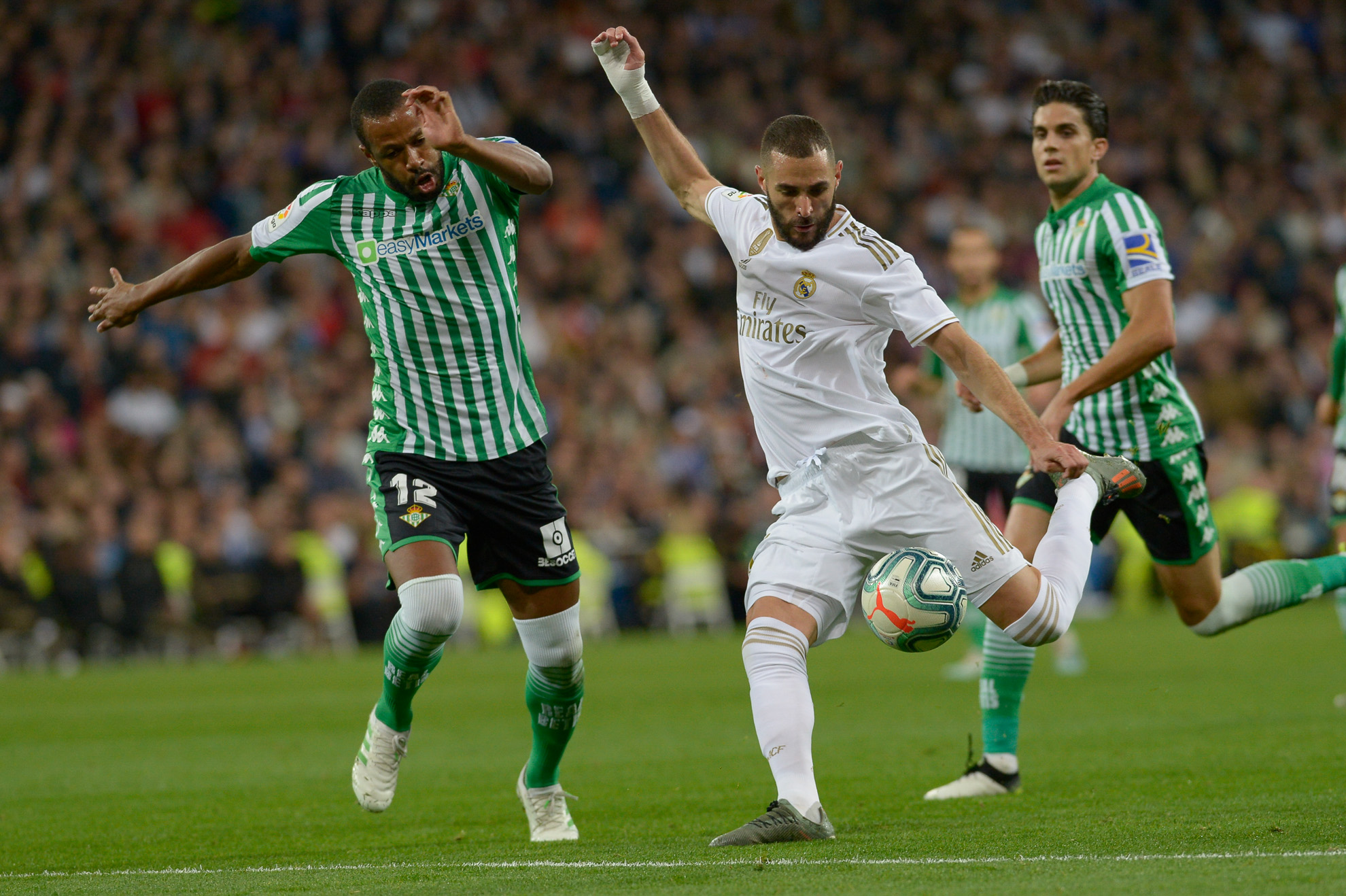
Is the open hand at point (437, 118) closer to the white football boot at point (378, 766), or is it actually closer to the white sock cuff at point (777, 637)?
the white sock cuff at point (777, 637)

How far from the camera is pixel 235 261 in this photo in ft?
19.9

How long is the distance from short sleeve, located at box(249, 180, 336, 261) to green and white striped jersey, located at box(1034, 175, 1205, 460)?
285 cm

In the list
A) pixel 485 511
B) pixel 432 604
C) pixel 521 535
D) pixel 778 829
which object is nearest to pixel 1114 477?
pixel 778 829

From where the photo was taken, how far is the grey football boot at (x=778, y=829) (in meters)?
5.26

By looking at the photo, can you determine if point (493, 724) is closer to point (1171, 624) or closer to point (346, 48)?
point (1171, 624)

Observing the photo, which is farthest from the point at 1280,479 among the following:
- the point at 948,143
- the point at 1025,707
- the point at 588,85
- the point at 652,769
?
the point at 652,769

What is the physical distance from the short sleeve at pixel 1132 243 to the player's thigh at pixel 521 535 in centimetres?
239

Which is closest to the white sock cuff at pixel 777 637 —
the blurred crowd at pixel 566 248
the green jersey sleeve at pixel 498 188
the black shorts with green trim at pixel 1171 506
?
the black shorts with green trim at pixel 1171 506

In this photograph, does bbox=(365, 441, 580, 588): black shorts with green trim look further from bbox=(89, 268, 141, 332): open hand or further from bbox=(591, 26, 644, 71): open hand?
bbox=(591, 26, 644, 71): open hand

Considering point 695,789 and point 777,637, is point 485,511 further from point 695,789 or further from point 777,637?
point 695,789

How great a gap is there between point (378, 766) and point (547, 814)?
0.63 metres

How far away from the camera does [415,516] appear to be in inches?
230

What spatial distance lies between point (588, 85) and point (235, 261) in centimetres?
1853

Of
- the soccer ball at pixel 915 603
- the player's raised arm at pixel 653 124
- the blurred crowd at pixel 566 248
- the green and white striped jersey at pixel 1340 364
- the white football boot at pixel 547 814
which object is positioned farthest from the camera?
the blurred crowd at pixel 566 248
